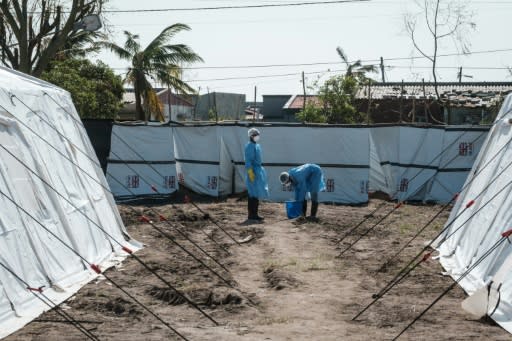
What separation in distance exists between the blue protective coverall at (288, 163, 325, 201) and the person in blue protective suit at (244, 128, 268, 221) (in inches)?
26.8

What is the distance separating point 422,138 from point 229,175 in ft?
15.6

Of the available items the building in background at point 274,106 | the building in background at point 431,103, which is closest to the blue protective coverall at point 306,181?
the building in background at point 431,103

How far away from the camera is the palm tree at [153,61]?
29.6 meters

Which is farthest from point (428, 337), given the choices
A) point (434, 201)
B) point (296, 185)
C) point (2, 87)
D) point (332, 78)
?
point (332, 78)

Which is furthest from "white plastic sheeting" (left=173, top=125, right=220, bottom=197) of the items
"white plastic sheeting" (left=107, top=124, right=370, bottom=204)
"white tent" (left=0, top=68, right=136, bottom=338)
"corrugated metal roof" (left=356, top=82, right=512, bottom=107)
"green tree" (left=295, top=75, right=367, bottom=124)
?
"corrugated metal roof" (left=356, top=82, right=512, bottom=107)

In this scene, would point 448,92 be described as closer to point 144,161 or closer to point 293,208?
point 144,161

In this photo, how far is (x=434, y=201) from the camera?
19.4 meters

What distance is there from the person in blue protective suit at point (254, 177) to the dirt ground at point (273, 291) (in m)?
0.47

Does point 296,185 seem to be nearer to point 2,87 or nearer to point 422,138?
point 422,138

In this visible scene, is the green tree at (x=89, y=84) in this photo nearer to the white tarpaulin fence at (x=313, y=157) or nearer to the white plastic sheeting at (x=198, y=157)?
the white tarpaulin fence at (x=313, y=157)

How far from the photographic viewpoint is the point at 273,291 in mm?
9508

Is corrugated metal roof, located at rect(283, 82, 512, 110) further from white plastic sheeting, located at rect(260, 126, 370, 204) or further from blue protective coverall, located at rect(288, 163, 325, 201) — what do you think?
blue protective coverall, located at rect(288, 163, 325, 201)

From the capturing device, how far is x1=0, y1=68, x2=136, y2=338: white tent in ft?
26.3

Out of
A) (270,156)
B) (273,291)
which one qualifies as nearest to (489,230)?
(273,291)
